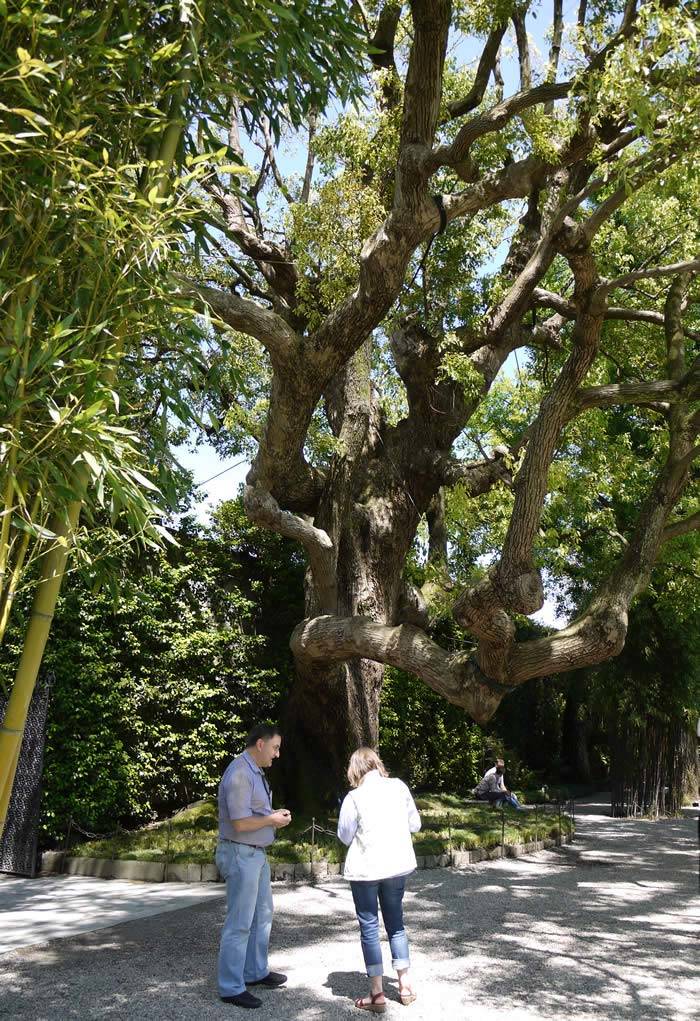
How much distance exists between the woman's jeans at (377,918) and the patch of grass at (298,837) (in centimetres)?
474

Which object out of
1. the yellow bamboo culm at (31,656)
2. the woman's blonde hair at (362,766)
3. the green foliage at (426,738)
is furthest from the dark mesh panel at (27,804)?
the green foliage at (426,738)

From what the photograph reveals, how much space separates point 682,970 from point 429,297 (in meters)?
8.59

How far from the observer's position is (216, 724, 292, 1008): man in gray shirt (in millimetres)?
5277

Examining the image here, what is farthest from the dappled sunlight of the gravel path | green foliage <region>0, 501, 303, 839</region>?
green foliage <region>0, 501, 303, 839</region>

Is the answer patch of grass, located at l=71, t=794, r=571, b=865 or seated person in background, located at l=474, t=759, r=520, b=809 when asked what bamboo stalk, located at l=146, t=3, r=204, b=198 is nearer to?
patch of grass, located at l=71, t=794, r=571, b=865

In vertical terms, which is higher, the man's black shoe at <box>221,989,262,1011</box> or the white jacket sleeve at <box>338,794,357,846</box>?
the white jacket sleeve at <box>338,794,357,846</box>

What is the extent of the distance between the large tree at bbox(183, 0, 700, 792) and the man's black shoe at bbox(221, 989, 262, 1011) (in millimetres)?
4754

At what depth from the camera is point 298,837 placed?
11273 millimetres

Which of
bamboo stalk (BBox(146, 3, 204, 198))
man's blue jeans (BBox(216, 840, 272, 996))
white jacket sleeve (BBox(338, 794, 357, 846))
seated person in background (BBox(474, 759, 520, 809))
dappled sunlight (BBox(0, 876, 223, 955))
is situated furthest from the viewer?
seated person in background (BBox(474, 759, 520, 809))

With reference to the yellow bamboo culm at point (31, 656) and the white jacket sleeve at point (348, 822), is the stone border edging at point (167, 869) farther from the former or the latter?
the yellow bamboo culm at point (31, 656)

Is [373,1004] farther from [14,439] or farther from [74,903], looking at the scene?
[74,903]

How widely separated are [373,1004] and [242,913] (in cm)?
93

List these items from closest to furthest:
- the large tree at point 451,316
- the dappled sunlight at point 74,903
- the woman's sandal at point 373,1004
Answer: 1. the woman's sandal at point 373,1004
2. the dappled sunlight at point 74,903
3. the large tree at point 451,316

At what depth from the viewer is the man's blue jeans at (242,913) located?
A: 17.3 feet
